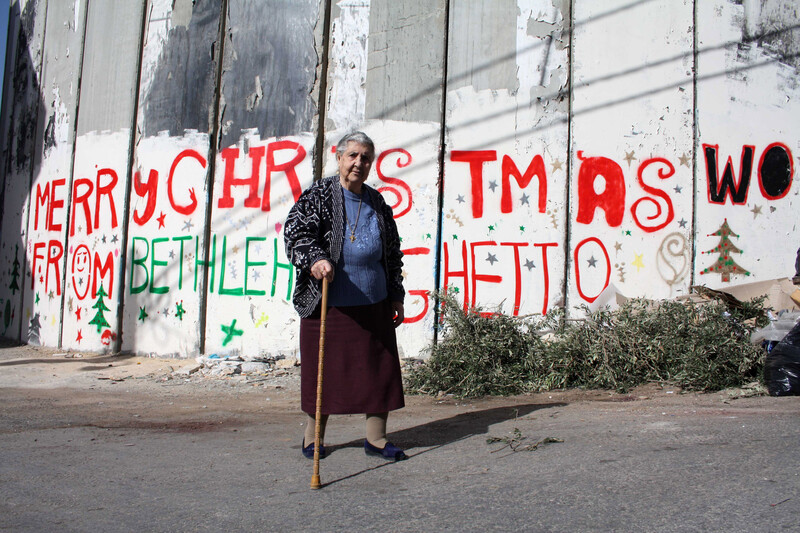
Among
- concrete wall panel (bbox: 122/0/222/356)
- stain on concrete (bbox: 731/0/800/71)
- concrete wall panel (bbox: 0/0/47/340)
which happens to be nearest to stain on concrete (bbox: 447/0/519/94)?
stain on concrete (bbox: 731/0/800/71)

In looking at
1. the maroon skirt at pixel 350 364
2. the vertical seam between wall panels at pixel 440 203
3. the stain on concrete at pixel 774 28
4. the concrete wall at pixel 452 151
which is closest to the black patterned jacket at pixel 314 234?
the maroon skirt at pixel 350 364

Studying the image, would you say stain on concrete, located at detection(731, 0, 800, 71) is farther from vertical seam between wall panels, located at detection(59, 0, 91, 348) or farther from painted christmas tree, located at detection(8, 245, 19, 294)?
painted christmas tree, located at detection(8, 245, 19, 294)

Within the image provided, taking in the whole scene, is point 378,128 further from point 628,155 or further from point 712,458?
point 712,458

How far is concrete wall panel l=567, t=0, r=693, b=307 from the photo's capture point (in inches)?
233

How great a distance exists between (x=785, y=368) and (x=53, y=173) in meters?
7.54

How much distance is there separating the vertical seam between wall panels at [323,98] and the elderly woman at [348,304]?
10.5 ft

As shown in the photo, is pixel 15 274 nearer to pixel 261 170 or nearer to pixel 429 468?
pixel 261 170

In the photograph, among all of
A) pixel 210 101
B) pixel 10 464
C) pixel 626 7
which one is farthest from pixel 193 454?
pixel 626 7

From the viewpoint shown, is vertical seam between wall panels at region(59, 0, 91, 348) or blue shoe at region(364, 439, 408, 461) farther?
vertical seam between wall panels at region(59, 0, 91, 348)

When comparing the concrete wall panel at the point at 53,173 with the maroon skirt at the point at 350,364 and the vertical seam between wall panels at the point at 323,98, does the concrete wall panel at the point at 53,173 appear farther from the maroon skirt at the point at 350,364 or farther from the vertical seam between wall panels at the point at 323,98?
the maroon skirt at the point at 350,364

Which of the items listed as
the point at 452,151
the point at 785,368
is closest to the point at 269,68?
the point at 452,151

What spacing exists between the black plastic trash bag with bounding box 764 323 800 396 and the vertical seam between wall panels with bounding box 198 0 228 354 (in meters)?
4.81

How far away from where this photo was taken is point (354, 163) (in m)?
3.15

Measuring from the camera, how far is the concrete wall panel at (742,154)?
5.91 metres
